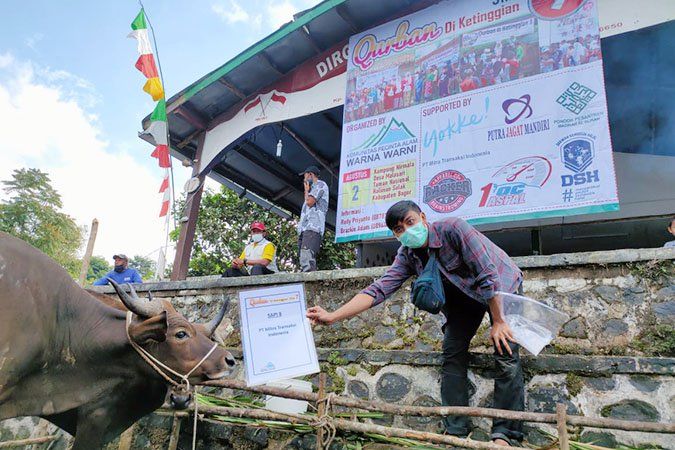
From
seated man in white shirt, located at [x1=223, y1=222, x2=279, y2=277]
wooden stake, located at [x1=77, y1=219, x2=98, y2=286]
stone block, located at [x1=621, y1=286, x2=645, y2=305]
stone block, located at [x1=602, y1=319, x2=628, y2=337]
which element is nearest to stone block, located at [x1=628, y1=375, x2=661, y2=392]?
stone block, located at [x1=602, y1=319, x2=628, y2=337]

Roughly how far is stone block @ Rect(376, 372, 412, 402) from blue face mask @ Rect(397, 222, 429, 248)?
126cm

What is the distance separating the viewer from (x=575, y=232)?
22.6 feet

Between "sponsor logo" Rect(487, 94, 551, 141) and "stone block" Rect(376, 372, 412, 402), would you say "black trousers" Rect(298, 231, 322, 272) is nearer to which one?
"stone block" Rect(376, 372, 412, 402)

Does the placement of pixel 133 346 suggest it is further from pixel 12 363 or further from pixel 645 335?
pixel 645 335

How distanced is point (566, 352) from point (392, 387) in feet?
4.41

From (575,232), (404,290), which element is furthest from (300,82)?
(575,232)

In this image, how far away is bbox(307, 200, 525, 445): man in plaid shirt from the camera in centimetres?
281

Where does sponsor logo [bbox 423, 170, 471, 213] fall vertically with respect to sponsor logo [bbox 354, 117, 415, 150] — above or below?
below

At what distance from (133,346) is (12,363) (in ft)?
1.96

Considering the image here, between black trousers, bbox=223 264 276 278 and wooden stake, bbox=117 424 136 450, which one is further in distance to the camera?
black trousers, bbox=223 264 276 278

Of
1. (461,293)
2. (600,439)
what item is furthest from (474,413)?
(600,439)

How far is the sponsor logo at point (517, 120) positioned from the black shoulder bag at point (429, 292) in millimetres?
2594

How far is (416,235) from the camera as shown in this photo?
10.1ft

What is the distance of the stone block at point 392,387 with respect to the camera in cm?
368
